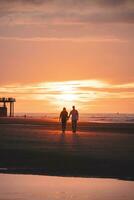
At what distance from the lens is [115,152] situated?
23.4 m

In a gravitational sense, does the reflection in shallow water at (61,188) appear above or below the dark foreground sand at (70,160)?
below

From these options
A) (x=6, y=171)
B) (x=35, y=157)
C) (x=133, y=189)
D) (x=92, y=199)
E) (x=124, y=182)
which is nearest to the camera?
(x=92, y=199)

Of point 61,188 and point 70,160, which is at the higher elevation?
point 70,160

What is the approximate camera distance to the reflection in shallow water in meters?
13.4

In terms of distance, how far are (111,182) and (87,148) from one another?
9786mm

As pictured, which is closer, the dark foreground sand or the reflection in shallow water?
the reflection in shallow water

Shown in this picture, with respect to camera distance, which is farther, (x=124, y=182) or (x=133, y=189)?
(x=124, y=182)

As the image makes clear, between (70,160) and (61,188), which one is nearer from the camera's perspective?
(61,188)

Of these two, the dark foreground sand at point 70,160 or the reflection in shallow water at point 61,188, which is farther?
the dark foreground sand at point 70,160

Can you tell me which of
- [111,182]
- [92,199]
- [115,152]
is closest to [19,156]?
[115,152]

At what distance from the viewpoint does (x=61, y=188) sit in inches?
574

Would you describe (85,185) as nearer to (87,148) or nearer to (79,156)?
(79,156)

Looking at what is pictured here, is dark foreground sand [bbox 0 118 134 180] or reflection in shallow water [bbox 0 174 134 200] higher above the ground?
dark foreground sand [bbox 0 118 134 180]

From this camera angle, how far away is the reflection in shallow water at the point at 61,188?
43.9ft
